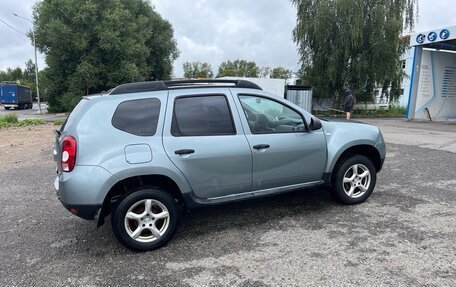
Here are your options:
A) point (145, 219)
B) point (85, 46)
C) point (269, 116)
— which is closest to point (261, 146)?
point (269, 116)

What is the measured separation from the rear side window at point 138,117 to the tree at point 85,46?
23540 mm

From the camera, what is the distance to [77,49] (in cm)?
2609

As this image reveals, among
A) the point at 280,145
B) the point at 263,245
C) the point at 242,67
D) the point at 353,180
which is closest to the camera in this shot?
the point at 263,245

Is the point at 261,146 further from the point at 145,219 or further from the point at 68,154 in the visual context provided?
→ the point at 68,154

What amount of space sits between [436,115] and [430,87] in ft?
6.33

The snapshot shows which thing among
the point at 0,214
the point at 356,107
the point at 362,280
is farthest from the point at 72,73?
the point at 362,280

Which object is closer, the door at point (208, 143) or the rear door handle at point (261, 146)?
the door at point (208, 143)

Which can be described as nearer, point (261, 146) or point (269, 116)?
point (261, 146)

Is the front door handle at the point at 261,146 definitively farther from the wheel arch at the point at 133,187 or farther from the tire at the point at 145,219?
the tire at the point at 145,219

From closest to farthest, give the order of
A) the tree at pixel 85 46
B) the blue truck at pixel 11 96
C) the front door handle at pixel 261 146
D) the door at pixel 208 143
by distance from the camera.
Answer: the door at pixel 208 143 < the front door handle at pixel 261 146 < the tree at pixel 85 46 < the blue truck at pixel 11 96

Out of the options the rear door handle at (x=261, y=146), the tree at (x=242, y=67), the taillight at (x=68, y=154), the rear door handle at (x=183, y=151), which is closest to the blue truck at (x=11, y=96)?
the tree at (x=242, y=67)

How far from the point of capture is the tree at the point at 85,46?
84.8 feet

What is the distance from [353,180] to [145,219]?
292cm

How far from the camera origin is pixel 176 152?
386 cm
